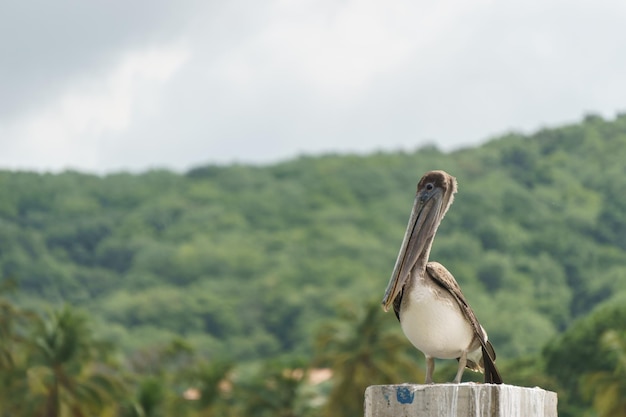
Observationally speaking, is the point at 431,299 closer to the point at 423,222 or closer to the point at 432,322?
the point at 432,322

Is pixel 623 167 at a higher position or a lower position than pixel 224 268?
higher

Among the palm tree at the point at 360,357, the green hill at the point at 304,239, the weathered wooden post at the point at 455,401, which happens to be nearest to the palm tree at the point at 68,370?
the palm tree at the point at 360,357

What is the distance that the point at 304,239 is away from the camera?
12812 centimetres

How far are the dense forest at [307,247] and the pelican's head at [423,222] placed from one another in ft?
156

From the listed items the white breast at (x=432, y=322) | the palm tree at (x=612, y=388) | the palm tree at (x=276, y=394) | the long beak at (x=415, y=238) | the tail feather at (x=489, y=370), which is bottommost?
the palm tree at (x=276, y=394)

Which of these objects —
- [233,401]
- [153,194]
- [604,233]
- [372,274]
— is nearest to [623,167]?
[604,233]

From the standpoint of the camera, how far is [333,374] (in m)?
43.0

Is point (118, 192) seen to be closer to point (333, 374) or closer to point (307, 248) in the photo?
point (307, 248)

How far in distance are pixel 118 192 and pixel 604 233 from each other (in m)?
53.7

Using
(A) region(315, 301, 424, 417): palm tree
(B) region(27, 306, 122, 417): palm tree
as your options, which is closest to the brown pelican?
(B) region(27, 306, 122, 417): palm tree

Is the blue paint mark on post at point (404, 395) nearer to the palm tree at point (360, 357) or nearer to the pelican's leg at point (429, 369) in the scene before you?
the pelican's leg at point (429, 369)

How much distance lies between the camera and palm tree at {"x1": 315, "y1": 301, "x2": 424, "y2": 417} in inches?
1630

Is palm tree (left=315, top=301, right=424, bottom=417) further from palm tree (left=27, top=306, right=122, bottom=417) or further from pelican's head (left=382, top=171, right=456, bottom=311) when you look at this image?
pelican's head (left=382, top=171, right=456, bottom=311)

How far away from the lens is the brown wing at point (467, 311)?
5.79 m
